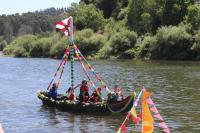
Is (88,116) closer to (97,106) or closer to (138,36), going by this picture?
(97,106)

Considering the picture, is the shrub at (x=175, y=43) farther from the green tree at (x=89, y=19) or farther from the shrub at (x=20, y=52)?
the shrub at (x=20, y=52)

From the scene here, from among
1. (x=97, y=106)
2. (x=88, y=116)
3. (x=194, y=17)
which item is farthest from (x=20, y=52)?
(x=97, y=106)

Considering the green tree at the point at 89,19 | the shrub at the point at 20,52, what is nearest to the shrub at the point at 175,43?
the green tree at the point at 89,19

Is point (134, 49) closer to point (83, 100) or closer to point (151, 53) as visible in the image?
point (151, 53)

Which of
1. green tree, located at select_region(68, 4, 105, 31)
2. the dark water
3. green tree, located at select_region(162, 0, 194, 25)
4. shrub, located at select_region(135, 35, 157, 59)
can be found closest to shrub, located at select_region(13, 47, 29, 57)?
green tree, located at select_region(68, 4, 105, 31)

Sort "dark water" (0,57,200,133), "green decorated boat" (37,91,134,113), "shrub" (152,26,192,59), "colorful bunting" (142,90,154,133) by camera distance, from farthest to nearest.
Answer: "shrub" (152,26,192,59), "green decorated boat" (37,91,134,113), "dark water" (0,57,200,133), "colorful bunting" (142,90,154,133)

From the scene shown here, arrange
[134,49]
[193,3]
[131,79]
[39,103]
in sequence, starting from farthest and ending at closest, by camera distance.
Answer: [193,3]
[134,49]
[131,79]
[39,103]

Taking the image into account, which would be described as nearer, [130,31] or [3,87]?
[3,87]

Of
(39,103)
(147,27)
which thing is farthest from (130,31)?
(39,103)

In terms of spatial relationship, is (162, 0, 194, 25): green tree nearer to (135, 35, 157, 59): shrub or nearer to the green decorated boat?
(135, 35, 157, 59): shrub

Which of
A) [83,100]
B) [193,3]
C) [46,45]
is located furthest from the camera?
[46,45]

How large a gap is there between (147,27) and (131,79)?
63.8m

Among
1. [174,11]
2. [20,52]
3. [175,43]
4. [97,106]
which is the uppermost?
[174,11]

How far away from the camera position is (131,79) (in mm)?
54938
